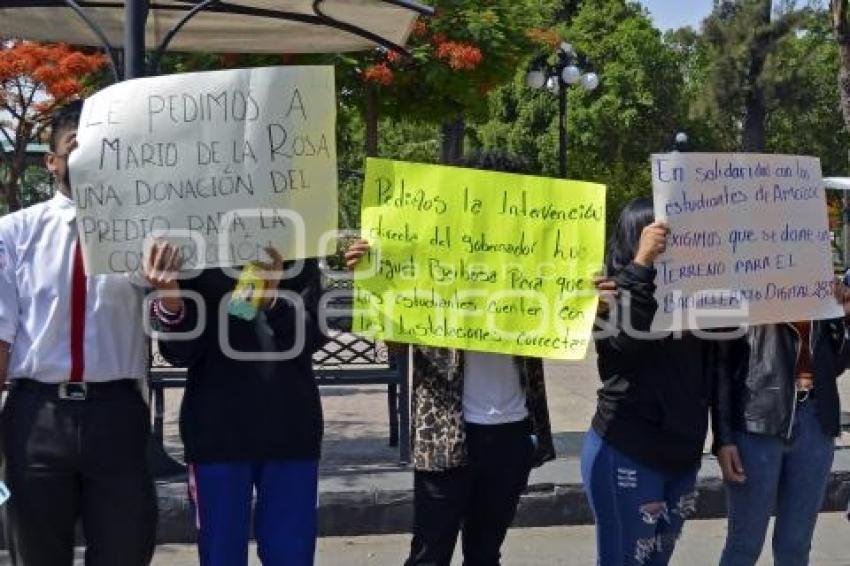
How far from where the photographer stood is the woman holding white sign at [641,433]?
3510 millimetres

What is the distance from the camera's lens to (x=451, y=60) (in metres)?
10.7

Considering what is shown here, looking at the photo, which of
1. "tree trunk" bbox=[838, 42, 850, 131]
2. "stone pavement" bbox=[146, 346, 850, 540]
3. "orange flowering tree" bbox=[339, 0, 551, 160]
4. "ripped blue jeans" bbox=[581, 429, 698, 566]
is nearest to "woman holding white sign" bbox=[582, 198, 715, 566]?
"ripped blue jeans" bbox=[581, 429, 698, 566]

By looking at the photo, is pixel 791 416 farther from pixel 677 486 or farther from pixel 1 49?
pixel 1 49

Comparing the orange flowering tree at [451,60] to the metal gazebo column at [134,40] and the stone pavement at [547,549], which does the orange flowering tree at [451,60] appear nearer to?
the stone pavement at [547,549]

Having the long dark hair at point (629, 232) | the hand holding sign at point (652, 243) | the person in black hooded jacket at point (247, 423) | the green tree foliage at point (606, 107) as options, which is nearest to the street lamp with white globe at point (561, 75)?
the green tree foliage at point (606, 107)

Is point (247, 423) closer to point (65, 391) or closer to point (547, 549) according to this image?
point (65, 391)

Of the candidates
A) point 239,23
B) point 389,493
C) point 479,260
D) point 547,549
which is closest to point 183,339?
point 479,260

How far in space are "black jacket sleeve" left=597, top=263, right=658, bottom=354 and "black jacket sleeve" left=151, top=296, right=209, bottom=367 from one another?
46.8 inches

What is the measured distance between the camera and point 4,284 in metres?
3.11

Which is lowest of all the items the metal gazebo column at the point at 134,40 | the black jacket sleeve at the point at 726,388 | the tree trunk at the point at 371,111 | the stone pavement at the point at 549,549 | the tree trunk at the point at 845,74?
the stone pavement at the point at 549,549

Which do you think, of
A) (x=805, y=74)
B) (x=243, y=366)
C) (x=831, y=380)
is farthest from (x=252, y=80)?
(x=805, y=74)

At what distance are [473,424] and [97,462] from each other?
1131 millimetres

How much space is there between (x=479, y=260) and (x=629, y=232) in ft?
1.52

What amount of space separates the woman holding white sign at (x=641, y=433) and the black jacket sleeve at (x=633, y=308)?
14 mm
